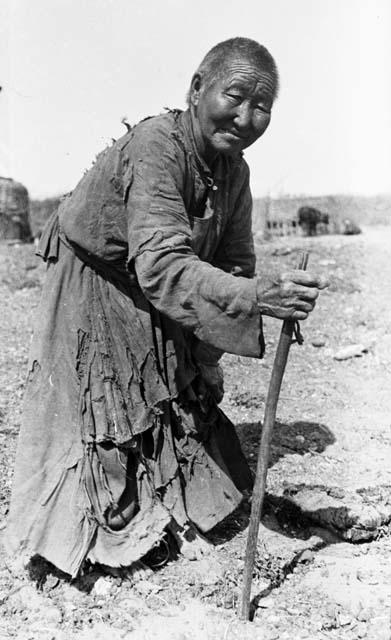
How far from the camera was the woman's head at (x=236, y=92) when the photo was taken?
8.19 ft

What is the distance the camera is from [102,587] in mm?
2924

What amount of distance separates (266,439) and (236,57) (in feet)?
4.29

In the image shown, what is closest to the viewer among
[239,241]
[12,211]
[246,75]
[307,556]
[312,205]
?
[246,75]

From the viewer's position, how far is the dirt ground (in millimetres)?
2723

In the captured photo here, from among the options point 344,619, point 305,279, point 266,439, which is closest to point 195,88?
point 305,279

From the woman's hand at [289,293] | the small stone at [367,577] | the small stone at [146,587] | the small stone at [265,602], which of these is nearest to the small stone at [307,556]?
the small stone at [367,577]

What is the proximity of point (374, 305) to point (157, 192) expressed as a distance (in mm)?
6031

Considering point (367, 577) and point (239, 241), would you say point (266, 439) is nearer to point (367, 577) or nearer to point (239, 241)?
point (367, 577)

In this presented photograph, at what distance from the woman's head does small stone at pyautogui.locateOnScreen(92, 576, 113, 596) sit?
174 centimetres

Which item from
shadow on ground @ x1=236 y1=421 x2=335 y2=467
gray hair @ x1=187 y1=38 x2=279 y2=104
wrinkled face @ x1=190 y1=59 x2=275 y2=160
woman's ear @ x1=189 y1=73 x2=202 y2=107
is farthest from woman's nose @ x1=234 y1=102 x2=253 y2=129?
shadow on ground @ x1=236 y1=421 x2=335 y2=467

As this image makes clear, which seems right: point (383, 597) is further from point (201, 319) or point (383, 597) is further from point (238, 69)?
point (238, 69)

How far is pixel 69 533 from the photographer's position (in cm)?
291

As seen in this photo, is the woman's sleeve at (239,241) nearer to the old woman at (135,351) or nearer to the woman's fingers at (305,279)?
the old woman at (135,351)

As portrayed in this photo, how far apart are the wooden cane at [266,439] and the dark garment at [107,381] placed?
13.7 inches
